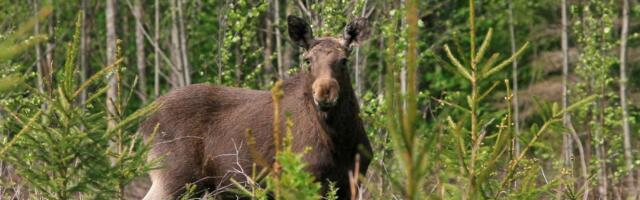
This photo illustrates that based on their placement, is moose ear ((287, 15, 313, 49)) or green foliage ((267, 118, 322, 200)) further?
moose ear ((287, 15, 313, 49))

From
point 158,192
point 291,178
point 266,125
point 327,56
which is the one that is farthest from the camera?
point 158,192

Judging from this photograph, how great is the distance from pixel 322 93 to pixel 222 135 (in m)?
2.29

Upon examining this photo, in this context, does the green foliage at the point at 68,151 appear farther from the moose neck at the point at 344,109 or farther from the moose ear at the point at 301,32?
the moose ear at the point at 301,32

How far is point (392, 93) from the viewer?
3.89m

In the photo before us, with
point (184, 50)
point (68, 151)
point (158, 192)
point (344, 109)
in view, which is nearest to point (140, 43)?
point (184, 50)

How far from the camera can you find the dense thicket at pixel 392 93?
16.7 feet

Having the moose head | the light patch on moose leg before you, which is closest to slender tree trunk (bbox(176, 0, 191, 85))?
the light patch on moose leg

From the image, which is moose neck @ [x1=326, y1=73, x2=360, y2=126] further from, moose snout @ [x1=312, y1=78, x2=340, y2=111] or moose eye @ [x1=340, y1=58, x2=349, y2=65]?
moose snout @ [x1=312, y1=78, x2=340, y2=111]

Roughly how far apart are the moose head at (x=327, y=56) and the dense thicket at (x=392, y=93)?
1.84 feet

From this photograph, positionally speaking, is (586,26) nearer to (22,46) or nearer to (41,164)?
(41,164)

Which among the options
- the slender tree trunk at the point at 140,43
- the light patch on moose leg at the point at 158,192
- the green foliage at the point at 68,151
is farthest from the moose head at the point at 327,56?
the slender tree trunk at the point at 140,43

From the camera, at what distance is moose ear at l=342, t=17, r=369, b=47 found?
33.2 ft

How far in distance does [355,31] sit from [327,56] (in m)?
1.05

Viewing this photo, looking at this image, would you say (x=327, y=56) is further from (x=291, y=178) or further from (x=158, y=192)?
(x=291, y=178)
